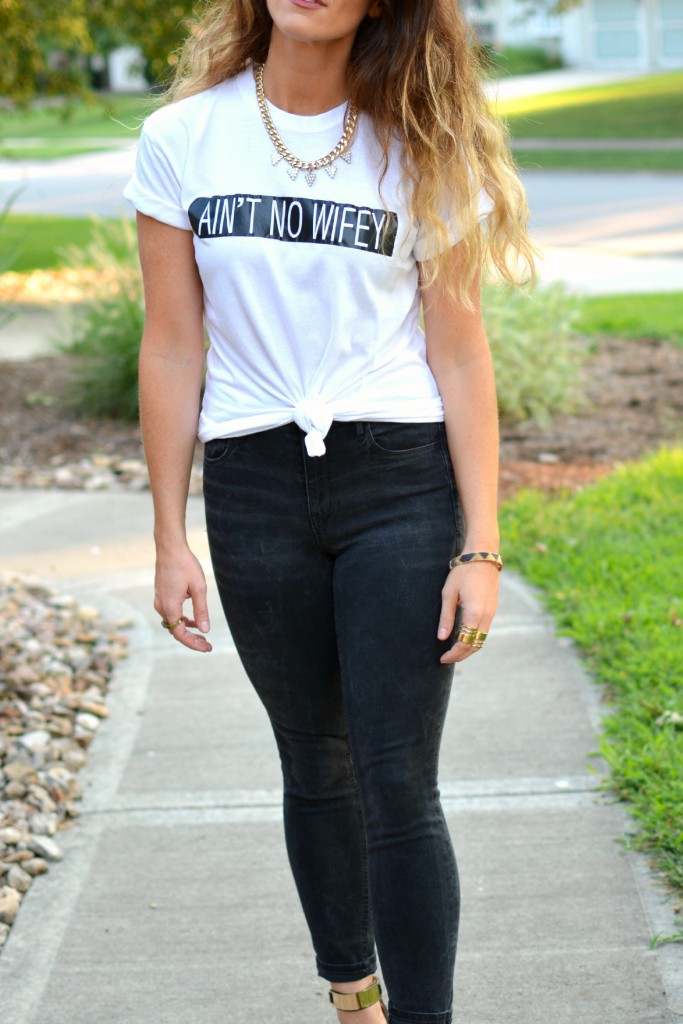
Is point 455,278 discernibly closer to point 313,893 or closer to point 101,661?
point 313,893

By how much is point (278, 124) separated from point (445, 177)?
259 mm

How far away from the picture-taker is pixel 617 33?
47312mm

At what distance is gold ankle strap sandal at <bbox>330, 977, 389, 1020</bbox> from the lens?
85.8 inches

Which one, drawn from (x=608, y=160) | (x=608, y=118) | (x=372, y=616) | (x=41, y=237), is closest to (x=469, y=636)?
(x=372, y=616)

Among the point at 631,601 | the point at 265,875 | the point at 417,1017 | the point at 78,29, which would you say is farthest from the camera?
the point at 78,29

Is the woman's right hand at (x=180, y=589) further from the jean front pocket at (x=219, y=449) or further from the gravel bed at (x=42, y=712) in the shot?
the gravel bed at (x=42, y=712)

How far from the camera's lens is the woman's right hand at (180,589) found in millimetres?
2086

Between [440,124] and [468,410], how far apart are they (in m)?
0.42

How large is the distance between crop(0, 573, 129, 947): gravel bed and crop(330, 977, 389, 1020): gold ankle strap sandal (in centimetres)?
88

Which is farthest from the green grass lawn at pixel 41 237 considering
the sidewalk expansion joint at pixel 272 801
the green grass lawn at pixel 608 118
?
the sidewalk expansion joint at pixel 272 801

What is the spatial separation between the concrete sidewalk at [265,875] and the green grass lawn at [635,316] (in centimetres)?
482

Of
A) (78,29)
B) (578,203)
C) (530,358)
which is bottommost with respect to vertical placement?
(578,203)

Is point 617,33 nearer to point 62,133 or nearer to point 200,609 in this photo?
point 62,133

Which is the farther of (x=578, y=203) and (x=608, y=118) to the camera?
(x=608, y=118)
